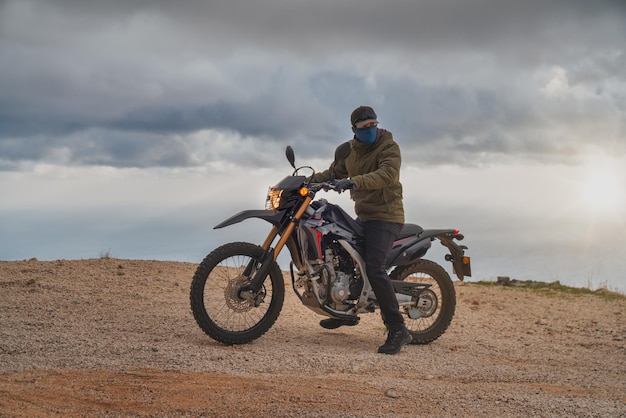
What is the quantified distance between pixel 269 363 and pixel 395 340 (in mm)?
1906

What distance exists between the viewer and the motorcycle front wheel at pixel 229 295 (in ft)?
25.7

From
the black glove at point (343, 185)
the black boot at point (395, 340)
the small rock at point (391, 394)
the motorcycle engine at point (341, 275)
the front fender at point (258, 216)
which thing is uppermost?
the black glove at point (343, 185)

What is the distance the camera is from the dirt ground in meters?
6.18

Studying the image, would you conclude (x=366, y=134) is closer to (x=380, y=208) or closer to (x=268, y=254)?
(x=380, y=208)

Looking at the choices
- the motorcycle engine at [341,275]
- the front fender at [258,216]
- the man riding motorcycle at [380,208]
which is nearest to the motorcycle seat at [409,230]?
the man riding motorcycle at [380,208]

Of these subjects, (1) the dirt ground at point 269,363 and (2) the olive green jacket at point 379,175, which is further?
(2) the olive green jacket at point 379,175

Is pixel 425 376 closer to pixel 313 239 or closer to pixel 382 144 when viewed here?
pixel 313 239

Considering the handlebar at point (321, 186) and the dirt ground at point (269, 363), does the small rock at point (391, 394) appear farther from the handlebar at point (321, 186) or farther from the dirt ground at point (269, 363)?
the handlebar at point (321, 186)

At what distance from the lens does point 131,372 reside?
22.6ft

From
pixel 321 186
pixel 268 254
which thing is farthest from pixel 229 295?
pixel 321 186

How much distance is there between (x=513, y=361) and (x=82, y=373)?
206 inches

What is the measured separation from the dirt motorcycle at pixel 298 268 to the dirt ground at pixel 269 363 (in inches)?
16.8

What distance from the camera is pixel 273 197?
→ 816 cm

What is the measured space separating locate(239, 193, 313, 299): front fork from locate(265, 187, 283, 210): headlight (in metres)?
0.23
